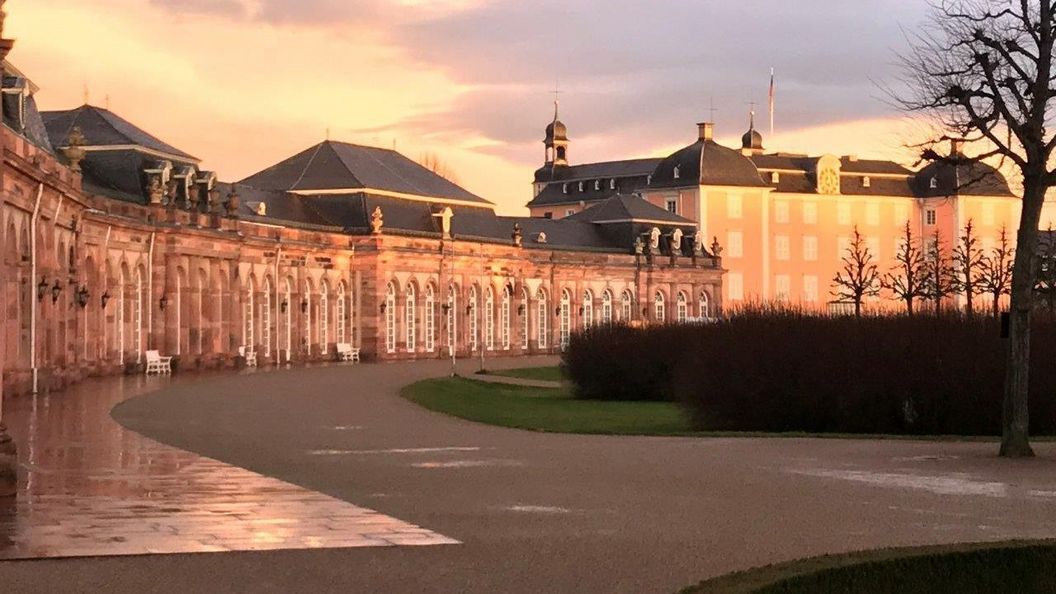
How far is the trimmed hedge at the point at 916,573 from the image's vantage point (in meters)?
13.1

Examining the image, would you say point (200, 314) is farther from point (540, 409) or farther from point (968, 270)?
point (968, 270)

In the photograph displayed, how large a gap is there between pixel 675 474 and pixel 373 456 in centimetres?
495

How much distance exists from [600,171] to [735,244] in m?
16.6

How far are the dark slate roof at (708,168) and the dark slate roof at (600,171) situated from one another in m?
5.99

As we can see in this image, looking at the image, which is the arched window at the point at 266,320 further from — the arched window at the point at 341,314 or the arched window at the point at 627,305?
the arched window at the point at 627,305

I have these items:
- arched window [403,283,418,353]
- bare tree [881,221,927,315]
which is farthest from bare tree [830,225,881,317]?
arched window [403,283,418,353]

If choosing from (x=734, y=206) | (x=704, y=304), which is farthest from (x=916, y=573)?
(x=734, y=206)

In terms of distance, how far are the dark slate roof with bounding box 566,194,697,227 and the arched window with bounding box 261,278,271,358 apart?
1521 inches

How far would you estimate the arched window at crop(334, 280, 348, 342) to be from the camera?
89.1 metres

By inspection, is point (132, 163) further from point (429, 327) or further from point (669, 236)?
point (669, 236)

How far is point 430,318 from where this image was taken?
96.8m

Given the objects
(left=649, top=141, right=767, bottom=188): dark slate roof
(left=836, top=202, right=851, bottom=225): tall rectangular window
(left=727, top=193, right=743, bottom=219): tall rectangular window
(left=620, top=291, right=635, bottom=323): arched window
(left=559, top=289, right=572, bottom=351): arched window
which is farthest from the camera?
(left=836, top=202, right=851, bottom=225): tall rectangular window

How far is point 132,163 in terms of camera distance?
6738 centimetres

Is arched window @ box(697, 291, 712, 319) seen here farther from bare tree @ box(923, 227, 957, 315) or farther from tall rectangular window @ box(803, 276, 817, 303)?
tall rectangular window @ box(803, 276, 817, 303)
